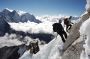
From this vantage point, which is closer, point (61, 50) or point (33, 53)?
point (61, 50)

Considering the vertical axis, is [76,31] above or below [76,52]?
above

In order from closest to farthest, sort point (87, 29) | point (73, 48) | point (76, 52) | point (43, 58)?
point (87, 29) < point (76, 52) < point (73, 48) < point (43, 58)

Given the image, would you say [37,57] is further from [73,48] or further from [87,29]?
[87,29]

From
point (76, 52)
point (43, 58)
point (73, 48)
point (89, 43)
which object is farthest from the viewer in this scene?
point (43, 58)

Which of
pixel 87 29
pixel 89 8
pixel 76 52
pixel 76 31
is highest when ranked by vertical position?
pixel 89 8

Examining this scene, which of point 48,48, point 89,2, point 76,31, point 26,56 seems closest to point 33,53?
point 26,56

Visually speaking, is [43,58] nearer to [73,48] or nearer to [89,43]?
[73,48]

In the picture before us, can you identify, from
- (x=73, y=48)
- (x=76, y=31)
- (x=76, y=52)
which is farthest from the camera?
(x=76, y=31)

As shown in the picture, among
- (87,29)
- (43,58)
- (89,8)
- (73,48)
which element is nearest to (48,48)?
(43,58)

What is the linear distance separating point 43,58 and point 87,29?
16901 mm

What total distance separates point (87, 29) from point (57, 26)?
9240 millimetres

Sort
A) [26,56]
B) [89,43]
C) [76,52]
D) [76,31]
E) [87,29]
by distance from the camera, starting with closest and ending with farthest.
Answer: [89,43] → [87,29] → [76,52] → [76,31] → [26,56]

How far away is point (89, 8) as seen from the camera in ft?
71.6

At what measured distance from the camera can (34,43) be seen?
38344 mm
